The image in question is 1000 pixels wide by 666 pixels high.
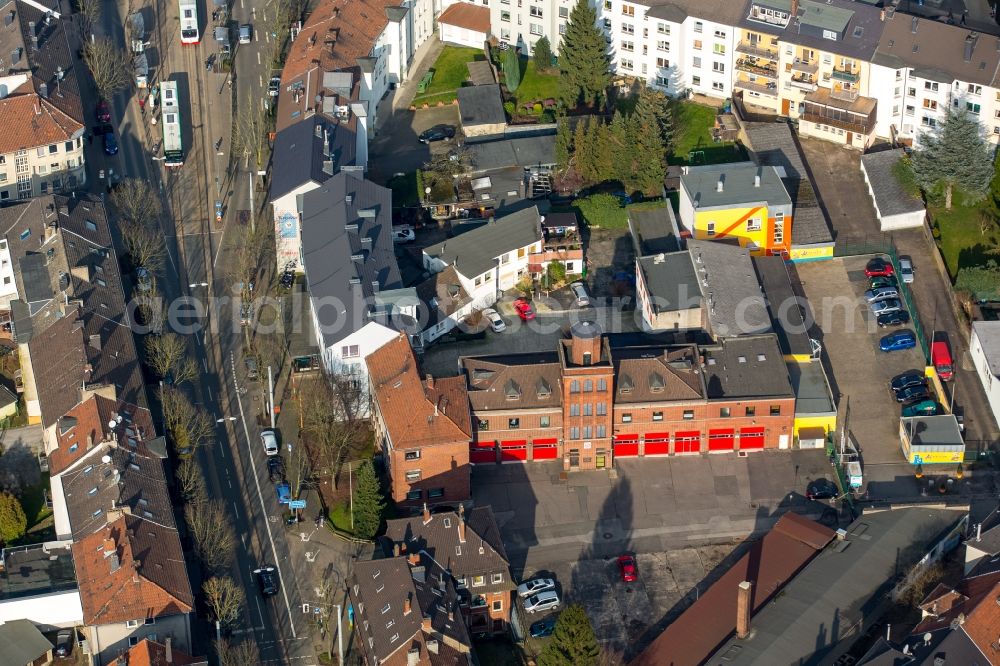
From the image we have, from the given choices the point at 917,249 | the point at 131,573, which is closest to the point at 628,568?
the point at 131,573

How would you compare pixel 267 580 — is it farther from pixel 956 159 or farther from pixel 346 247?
pixel 956 159

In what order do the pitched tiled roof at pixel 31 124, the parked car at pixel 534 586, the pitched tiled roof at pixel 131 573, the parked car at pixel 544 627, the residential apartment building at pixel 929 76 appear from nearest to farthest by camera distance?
the pitched tiled roof at pixel 131 573, the parked car at pixel 544 627, the parked car at pixel 534 586, the residential apartment building at pixel 929 76, the pitched tiled roof at pixel 31 124

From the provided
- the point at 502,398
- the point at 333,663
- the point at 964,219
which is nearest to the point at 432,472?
the point at 502,398

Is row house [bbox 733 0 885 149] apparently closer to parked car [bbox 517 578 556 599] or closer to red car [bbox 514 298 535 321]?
red car [bbox 514 298 535 321]

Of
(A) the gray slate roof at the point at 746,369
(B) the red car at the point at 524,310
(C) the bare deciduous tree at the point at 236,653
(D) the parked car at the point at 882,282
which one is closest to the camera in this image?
(C) the bare deciduous tree at the point at 236,653

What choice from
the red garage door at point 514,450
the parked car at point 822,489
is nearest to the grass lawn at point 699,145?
the red garage door at point 514,450

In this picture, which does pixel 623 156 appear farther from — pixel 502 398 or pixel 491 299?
pixel 502 398

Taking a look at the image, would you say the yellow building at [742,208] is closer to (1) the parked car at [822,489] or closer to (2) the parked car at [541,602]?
(1) the parked car at [822,489]

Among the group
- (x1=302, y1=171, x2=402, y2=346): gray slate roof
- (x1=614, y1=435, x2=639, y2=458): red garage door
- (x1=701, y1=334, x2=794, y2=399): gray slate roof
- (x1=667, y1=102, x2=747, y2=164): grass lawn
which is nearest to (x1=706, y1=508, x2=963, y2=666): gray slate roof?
(x1=701, y1=334, x2=794, y2=399): gray slate roof
